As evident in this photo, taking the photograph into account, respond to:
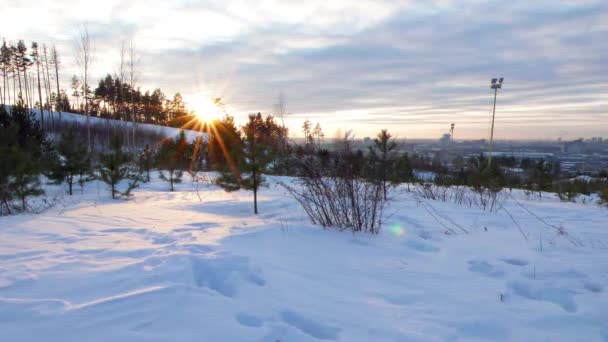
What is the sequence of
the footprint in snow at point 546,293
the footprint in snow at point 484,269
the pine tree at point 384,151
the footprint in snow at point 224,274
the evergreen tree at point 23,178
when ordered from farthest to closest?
the pine tree at point 384,151 < the evergreen tree at point 23,178 < the footprint in snow at point 484,269 < the footprint in snow at point 224,274 < the footprint in snow at point 546,293

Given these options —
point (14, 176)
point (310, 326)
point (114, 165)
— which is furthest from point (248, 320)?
point (114, 165)

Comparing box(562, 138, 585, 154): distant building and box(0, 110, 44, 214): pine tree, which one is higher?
box(562, 138, 585, 154): distant building

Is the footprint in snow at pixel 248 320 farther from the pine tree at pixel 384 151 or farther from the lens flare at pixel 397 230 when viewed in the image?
the pine tree at pixel 384 151

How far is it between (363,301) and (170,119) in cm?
6708

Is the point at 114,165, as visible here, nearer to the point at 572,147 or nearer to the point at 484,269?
the point at 484,269

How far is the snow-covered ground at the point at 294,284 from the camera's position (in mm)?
2012

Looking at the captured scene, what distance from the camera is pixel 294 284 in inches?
106

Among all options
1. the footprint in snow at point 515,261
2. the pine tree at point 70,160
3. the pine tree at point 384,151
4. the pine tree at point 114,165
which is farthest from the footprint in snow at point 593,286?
the pine tree at point 70,160

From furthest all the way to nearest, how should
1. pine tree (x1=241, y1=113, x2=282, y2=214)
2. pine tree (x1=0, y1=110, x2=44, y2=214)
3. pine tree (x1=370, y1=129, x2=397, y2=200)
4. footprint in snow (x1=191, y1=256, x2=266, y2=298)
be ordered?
pine tree (x1=370, y1=129, x2=397, y2=200), pine tree (x1=241, y1=113, x2=282, y2=214), pine tree (x1=0, y1=110, x2=44, y2=214), footprint in snow (x1=191, y1=256, x2=266, y2=298)

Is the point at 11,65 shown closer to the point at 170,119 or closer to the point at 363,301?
the point at 170,119

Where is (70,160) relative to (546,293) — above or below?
above

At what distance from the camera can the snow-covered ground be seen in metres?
2.01

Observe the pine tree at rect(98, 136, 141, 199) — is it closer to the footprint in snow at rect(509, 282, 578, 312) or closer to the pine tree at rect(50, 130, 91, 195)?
the pine tree at rect(50, 130, 91, 195)

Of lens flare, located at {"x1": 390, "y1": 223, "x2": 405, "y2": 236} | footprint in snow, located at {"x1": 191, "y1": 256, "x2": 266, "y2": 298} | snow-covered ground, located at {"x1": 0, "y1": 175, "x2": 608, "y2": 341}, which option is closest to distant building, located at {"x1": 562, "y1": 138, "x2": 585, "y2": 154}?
snow-covered ground, located at {"x1": 0, "y1": 175, "x2": 608, "y2": 341}
